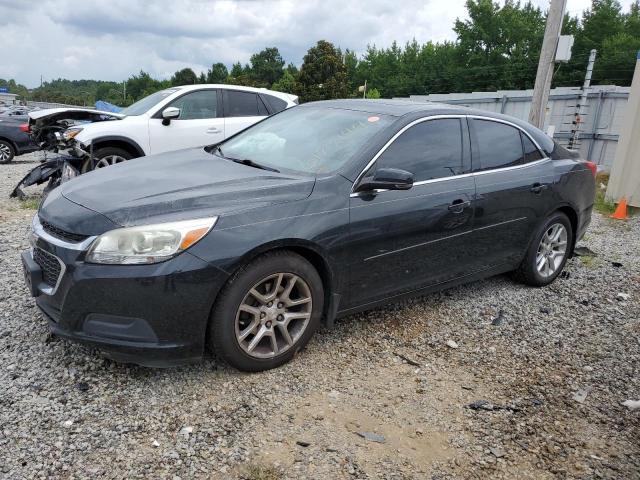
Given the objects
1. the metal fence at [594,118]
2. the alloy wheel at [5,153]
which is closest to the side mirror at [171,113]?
the alloy wheel at [5,153]

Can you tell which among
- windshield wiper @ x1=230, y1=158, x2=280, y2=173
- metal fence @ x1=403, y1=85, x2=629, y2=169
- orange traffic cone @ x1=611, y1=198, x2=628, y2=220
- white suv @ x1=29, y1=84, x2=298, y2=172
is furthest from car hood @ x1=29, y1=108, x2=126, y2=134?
metal fence @ x1=403, y1=85, x2=629, y2=169

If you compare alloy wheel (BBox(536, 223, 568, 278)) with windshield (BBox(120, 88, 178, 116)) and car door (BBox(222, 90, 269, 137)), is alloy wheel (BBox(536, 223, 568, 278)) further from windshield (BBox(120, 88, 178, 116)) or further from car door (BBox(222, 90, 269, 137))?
windshield (BBox(120, 88, 178, 116))

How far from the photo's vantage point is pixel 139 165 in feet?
12.6

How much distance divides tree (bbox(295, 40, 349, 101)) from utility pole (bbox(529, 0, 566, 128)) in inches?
1709

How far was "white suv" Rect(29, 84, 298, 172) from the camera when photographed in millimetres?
7707

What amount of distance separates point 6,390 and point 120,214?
1178 millimetres

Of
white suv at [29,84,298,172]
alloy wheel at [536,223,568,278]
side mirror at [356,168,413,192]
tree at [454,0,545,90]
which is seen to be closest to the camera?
side mirror at [356,168,413,192]

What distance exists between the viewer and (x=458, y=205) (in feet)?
13.0

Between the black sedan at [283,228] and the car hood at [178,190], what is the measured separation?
0.5 inches

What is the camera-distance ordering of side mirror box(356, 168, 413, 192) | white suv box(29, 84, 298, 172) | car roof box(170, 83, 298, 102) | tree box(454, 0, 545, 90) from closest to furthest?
side mirror box(356, 168, 413, 192) < white suv box(29, 84, 298, 172) < car roof box(170, 83, 298, 102) < tree box(454, 0, 545, 90)

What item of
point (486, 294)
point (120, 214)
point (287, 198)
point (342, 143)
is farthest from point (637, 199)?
point (120, 214)

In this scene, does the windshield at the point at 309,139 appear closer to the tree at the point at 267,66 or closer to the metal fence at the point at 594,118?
the metal fence at the point at 594,118

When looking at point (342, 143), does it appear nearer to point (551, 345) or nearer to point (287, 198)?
point (287, 198)

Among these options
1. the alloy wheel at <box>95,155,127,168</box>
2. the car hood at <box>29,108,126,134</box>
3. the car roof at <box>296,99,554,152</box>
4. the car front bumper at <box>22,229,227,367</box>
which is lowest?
the alloy wheel at <box>95,155,127,168</box>
